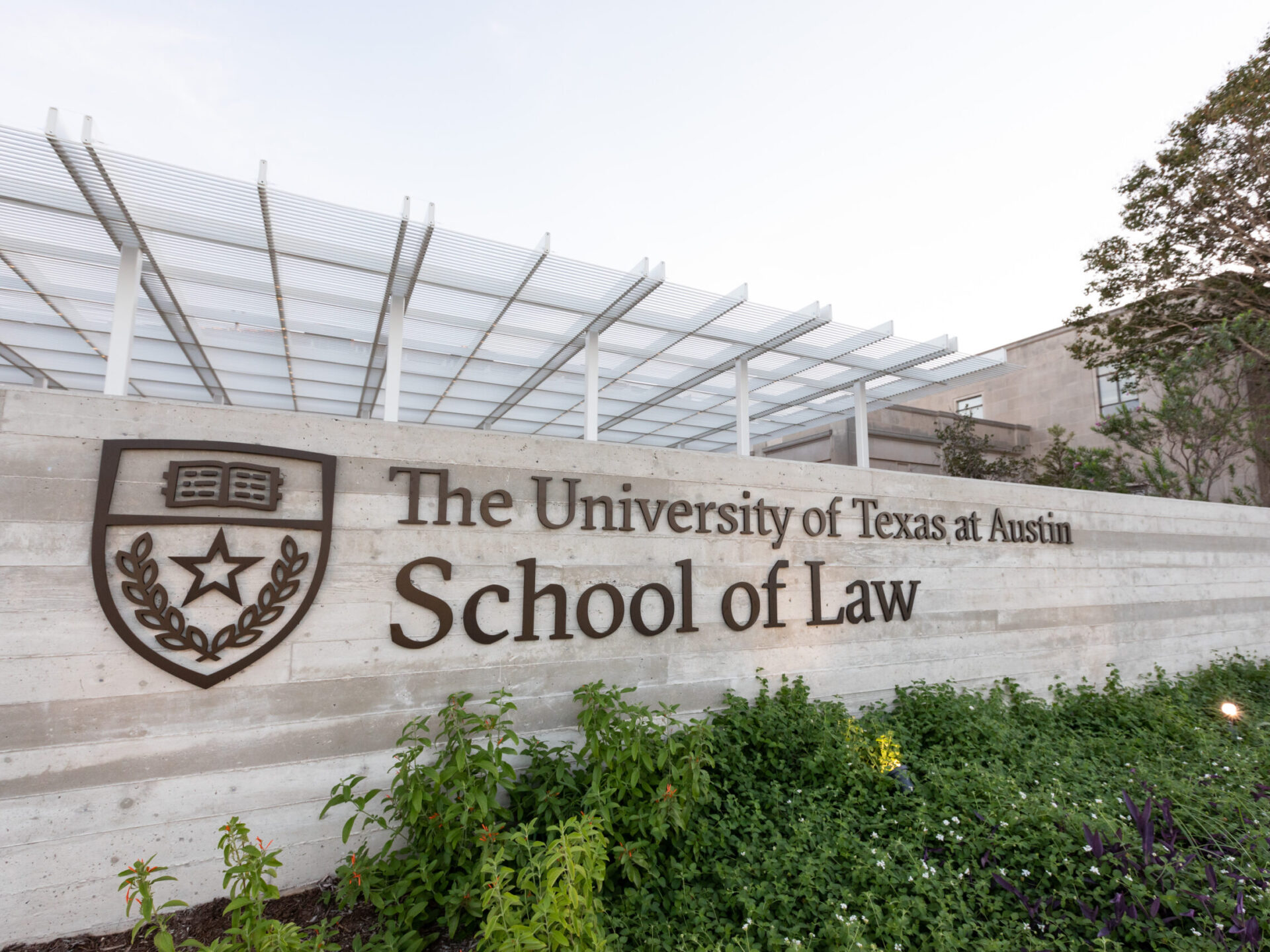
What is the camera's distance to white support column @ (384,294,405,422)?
8.38 m

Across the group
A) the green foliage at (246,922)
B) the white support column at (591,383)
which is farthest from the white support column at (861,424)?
the green foliage at (246,922)

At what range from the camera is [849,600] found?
520cm

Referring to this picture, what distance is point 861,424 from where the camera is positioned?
42.3 ft

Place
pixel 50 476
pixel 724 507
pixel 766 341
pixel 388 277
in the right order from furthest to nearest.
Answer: pixel 766 341 → pixel 388 277 → pixel 724 507 → pixel 50 476

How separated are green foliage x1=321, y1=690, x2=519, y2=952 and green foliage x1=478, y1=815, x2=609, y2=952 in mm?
231

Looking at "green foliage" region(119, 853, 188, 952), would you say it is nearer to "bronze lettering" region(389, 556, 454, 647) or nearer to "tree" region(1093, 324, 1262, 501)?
"bronze lettering" region(389, 556, 454, 647)

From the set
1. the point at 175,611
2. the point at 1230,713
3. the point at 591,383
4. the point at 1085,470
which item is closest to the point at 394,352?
the point at 591,383

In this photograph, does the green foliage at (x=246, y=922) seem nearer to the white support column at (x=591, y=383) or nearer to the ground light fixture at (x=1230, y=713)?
the white support column at (x=591, y=383)

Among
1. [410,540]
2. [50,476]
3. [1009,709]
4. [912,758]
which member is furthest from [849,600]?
[50,476]

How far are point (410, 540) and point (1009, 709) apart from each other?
17.3 feet

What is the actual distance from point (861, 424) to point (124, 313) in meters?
12.1

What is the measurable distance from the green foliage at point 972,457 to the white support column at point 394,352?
528 inches

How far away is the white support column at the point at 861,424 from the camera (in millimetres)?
12422

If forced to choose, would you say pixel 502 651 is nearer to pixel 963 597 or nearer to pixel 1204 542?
pixel 963 597
